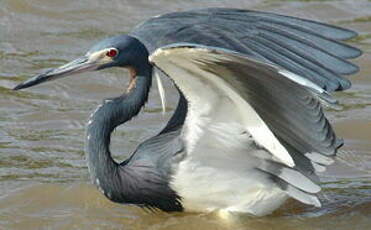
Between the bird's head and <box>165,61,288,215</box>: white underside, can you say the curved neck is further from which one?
<box>165,61,288,215</box>: white underside

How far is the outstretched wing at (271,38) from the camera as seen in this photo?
5.41m

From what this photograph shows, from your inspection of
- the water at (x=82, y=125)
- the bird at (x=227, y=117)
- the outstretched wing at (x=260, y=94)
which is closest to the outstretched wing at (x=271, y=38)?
the bird at (x=227, y=117)

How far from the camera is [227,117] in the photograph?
5.61 meters

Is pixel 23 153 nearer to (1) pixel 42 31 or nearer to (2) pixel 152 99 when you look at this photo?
(2) pixel 152 99

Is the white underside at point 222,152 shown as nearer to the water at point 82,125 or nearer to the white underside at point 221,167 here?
the white underside at point 221,167

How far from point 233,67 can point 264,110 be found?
18.3 inches

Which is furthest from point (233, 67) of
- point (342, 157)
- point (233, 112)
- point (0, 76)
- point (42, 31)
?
point (42, 31)

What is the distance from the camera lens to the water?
19.9 feet

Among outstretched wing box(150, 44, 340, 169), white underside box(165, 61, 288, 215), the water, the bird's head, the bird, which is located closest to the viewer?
outstretched wing box(150, 44, 340, 169)

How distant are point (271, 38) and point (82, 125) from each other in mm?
2042

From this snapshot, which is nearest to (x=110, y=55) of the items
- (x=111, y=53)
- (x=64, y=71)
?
(x=111, y=53)

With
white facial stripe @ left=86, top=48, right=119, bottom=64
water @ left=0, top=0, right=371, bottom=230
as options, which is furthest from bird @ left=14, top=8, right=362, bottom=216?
water @ left=0, top=0, right=371, bottom=230

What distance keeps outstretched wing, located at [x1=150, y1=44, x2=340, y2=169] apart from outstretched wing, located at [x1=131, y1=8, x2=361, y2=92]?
0.12 meters

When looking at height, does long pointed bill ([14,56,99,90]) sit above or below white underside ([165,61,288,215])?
above
